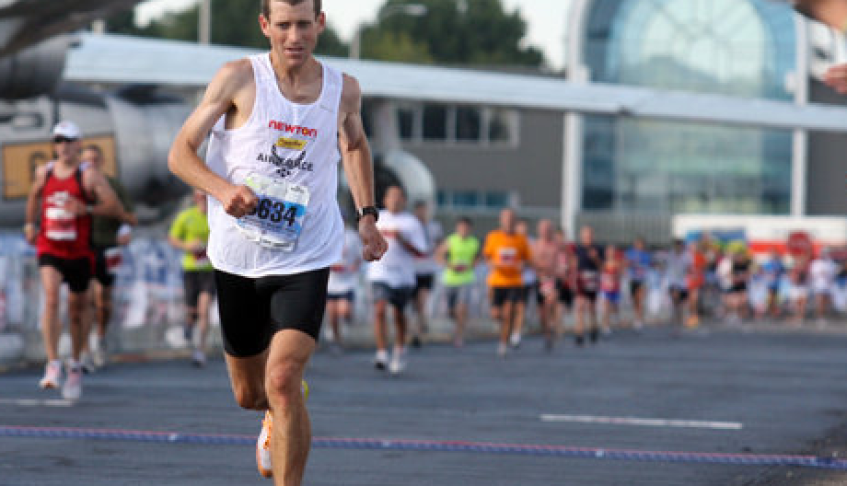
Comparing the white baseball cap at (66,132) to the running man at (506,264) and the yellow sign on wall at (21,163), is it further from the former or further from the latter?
the running man at (506,264)

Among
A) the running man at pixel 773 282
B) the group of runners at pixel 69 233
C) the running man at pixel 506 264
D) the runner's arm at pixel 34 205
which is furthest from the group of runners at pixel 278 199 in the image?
the running man at pixel 773 282

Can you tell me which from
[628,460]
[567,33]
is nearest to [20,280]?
[628,460]

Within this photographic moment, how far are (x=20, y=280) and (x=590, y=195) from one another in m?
54.6

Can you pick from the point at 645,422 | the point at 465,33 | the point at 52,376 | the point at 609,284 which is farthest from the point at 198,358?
the point at 465,33

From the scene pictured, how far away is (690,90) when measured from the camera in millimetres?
66750

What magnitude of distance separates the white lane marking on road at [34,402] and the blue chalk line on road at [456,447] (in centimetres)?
148

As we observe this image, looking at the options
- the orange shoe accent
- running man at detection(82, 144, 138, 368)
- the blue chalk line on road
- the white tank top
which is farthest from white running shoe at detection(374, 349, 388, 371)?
the white tank top

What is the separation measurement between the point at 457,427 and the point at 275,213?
425cm

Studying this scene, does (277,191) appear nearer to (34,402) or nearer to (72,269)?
(34,402)

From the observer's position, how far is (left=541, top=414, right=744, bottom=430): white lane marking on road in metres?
10.4

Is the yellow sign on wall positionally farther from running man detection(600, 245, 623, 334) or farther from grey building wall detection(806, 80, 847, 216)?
grey building wall detection(806, 80, 847, 216)

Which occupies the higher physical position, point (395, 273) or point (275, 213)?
point (275, 213)

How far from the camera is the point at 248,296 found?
630 centimetres

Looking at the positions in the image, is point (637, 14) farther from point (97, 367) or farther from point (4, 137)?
point (97, 367)
